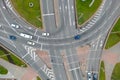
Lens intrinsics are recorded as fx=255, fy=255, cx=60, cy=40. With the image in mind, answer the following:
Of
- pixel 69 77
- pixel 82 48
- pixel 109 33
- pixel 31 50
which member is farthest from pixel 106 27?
pixel 31 50

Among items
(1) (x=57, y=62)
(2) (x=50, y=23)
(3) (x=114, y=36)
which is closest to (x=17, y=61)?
(1) (x=57, y=62)

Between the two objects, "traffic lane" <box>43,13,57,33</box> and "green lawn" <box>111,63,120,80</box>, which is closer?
"green lawn" <box>111,63,120,80</box>

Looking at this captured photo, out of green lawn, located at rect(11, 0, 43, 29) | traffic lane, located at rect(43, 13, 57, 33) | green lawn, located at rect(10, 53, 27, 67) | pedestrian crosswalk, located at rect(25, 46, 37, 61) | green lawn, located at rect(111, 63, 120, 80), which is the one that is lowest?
green lawn, located at rect(111, 63, 120, 80)

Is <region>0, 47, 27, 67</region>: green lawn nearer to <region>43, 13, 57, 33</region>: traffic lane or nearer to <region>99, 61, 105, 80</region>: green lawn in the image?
<region>43, 13, 57, 33</region>: traffic lane

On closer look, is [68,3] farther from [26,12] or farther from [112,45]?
[112,45]

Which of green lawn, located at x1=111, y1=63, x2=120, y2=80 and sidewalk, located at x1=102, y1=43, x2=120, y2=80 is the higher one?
sidewalk, located at x1=102, y1=43, x2=120, y2=80

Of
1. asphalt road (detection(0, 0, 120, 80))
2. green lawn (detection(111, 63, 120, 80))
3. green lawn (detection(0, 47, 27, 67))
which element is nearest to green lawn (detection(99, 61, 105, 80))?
asphalt road (detection(0, 0, 120, 80))

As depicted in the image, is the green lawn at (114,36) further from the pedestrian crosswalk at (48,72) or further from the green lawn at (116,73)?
the pedestrian crosswalk at (48,72)

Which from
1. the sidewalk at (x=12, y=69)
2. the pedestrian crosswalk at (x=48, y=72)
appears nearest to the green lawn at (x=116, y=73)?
the pedestrian crosswalk at (x=48, y=72)
